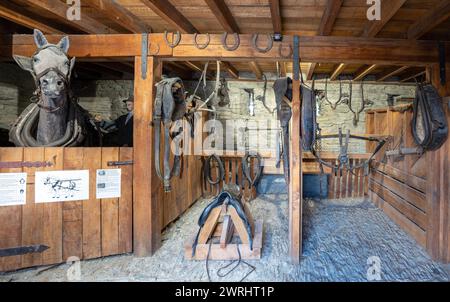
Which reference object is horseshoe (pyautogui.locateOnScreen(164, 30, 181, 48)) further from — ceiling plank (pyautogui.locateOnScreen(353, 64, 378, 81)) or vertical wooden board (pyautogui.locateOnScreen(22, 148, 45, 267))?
ceiling plank (pyautogui.locateOnScreen(353, 64, 378, 81))

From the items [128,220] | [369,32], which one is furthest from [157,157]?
[369,32]

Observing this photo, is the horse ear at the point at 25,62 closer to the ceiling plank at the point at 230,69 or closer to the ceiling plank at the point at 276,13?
the ceiling plank at the point at 276,13

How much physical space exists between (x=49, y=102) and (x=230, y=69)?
2990mm

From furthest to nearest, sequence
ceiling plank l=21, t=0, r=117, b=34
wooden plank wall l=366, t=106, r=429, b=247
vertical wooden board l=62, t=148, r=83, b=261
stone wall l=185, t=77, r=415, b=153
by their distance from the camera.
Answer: stone wall l=185, t=77, r=415, b=153
wooden plank wall l=366, t=106, r=429, b=247
vertical wooden board l=62, t=148, r=83, b=261
ceiling plank l=21, t=0, r=117, b=34

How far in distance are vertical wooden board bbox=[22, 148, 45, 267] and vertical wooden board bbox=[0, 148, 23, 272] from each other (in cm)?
4

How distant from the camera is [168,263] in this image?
2.37 metres

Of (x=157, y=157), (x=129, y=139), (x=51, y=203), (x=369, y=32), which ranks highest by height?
(x=369, y=32)

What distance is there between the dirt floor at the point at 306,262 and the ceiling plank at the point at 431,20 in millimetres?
2246

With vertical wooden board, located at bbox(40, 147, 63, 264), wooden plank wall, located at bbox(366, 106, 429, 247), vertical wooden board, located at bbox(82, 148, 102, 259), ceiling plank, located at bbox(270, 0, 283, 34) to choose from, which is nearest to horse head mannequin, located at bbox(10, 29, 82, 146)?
vertical wooden board, located at bbox(40, 147, 63, 264)

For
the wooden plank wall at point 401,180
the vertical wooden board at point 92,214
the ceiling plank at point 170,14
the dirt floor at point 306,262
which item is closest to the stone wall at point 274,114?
the wooden plank wall at point 401,180

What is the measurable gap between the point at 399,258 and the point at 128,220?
110 inches

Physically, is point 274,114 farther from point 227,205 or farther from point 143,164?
point 143,164

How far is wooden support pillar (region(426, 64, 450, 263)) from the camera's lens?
7.87 ft
